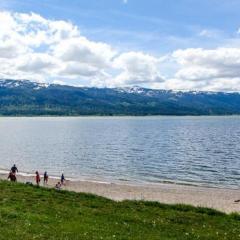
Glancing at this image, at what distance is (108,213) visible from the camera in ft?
93.4

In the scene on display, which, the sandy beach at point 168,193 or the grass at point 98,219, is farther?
the sandy beach at point 168,193

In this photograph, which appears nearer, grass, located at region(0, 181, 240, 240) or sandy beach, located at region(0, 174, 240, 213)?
grass, located at region(0, 181, 240, 240)

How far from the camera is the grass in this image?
21.6m

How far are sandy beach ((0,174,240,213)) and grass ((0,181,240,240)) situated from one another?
18219 millimetres

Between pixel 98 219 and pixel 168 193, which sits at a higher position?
pixel 98 219

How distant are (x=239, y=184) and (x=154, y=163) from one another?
32.2 m

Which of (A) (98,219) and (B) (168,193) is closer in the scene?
(A) (98,219)

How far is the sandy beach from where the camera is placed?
5378 cm

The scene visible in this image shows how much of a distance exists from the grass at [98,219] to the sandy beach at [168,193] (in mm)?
18219

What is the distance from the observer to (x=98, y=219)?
25781 mm

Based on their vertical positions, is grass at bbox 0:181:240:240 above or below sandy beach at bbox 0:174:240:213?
above

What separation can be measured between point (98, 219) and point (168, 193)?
37903mm

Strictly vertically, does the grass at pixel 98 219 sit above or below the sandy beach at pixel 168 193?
above

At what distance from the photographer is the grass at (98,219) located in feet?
70.7
